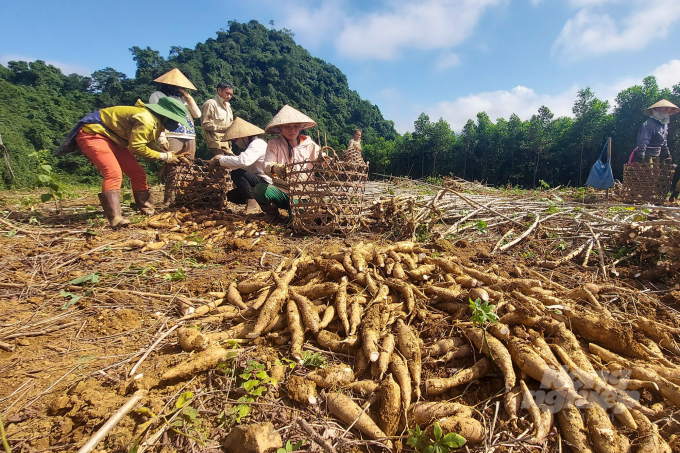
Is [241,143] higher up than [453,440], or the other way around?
[241,143]

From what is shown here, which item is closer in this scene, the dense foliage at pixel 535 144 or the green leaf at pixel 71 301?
the green leaf at pixel 71 301

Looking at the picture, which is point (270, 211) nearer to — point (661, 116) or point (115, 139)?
point (115, 139)

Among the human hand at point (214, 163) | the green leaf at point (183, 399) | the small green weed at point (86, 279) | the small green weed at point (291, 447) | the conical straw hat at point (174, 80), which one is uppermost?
the conical straw hat at point (174, 80)

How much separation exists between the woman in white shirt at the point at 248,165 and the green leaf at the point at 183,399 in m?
2.91

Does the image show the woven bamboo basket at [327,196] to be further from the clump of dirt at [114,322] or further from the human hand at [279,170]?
the clump of dirt at [114,322]

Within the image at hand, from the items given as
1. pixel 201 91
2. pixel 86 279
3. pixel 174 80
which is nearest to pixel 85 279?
pixel 86 279

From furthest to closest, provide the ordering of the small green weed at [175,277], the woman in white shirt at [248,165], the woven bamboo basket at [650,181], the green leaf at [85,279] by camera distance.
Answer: the woven bamboo basket at [650,181], the woman in white shirt at [248,165], the small green weed at [175,277], the green leaf at [85,279]

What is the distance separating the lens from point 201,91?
2922 cm

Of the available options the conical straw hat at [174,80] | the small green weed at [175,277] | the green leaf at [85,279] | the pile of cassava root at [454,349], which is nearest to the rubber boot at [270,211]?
the small green weed at [175,277]

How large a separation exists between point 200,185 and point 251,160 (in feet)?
3.69

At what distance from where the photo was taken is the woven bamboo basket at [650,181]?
5898 mm

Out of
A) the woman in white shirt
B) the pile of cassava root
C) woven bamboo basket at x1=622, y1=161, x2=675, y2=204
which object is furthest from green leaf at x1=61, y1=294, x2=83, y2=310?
woven bamboo basket at x1=622, y1=161, x2=675, y2=204

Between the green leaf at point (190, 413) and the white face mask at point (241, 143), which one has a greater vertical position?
the white face mask at point (241, 143)

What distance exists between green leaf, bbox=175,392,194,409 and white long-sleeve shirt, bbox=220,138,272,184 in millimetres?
2907
